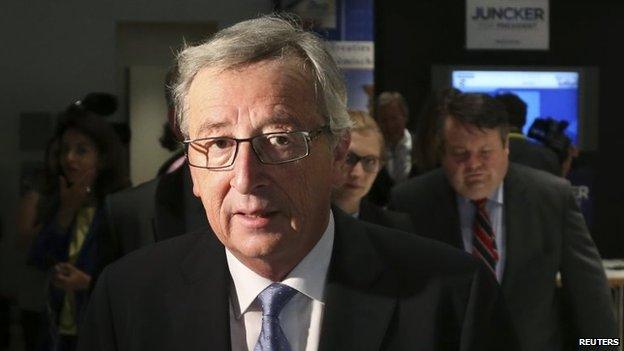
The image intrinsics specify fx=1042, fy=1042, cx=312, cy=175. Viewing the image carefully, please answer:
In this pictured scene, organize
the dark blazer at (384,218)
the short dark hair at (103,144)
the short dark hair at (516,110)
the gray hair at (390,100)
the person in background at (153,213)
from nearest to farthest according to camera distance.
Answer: the person in background at (153,213) → the dark blazer at (384,218) → the short dark hair at (103,144) → the short dark hair at (516,110) → the gray hair at (390,100)

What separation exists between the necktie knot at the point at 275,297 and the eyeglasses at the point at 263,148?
0.21 m

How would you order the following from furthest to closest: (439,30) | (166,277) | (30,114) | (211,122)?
(30,114) < (439,30) < (166,277) < (211,122)

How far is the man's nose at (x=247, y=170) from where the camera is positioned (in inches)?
58.0

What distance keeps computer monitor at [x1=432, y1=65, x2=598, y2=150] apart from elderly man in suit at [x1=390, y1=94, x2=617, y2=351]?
3.98 metres

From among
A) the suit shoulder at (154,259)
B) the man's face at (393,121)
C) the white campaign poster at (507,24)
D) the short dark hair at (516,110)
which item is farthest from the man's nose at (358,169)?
the white campaign poster at (507,24)

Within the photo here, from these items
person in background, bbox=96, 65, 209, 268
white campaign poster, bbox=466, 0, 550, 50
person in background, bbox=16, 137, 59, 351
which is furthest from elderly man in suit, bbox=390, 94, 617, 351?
white campaign poster, bbox=466, 0, 550, 50

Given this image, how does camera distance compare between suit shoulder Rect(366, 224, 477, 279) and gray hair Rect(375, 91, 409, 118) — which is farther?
gray hair Rect(375, 91, 409, 118)

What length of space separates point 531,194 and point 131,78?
6.20 metres

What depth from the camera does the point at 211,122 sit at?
1.51 m

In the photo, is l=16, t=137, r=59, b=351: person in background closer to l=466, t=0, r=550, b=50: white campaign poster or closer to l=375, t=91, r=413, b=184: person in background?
l=375, t=91, r=413, b=184: person in background

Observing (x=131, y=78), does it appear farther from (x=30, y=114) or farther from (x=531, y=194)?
(x=531, y=194)

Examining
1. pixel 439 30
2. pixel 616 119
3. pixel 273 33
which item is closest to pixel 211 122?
pixel 273 33

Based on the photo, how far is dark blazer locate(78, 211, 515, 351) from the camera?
5.17ft

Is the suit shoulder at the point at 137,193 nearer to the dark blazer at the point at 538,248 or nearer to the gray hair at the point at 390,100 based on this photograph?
the dark blazer at the point at 538,248
